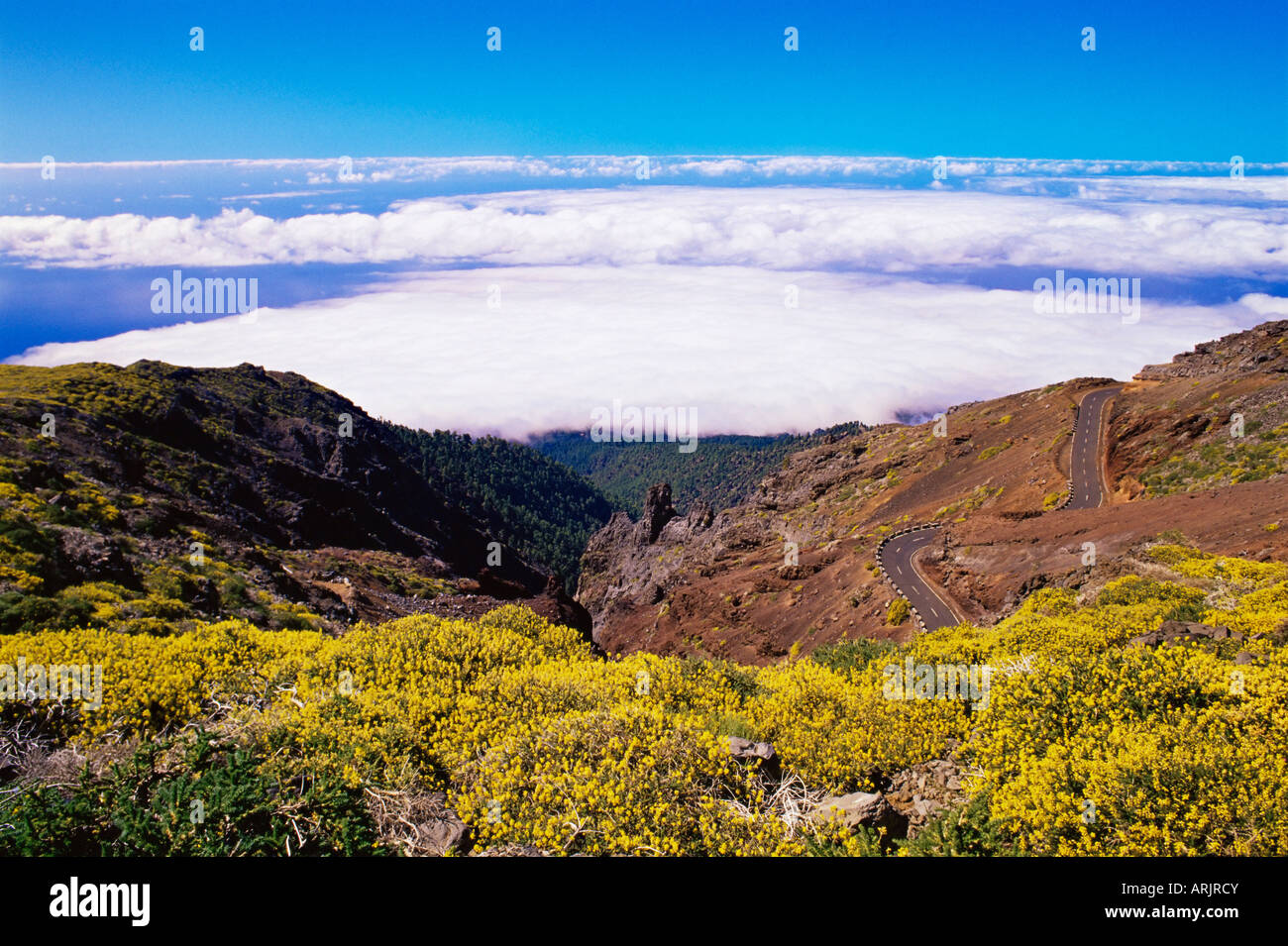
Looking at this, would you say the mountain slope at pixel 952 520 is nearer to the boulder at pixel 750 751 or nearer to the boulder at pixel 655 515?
the boulder at pixel 655 515

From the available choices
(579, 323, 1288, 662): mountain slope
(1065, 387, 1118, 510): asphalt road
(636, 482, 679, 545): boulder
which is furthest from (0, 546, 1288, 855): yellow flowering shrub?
(636, 482, 679, 545): boulder

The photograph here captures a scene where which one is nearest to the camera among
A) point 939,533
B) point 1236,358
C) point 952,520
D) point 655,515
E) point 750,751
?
point 750,751

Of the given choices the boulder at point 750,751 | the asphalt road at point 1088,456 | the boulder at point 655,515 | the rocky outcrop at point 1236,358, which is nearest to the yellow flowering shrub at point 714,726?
the boulder at point 750,751

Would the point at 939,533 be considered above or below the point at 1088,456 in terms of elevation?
below

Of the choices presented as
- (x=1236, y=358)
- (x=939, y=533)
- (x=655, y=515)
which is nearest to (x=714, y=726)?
(x=939, y=533)

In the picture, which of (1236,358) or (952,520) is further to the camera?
(1236,358)

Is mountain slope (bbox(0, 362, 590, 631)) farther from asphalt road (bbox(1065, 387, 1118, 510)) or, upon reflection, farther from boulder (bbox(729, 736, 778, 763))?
asphalt road (bbox(1065, 387, 1118, 510))

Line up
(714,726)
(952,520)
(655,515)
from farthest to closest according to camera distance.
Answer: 1. (655,515)
2. (952,520)
3. (714,726)

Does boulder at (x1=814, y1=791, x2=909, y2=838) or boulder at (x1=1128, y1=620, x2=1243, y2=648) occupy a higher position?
boulder at (x1=1128, y1=620, x2=1243, y2=648)

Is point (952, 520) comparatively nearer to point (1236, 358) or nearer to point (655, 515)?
point (1236, 358)
